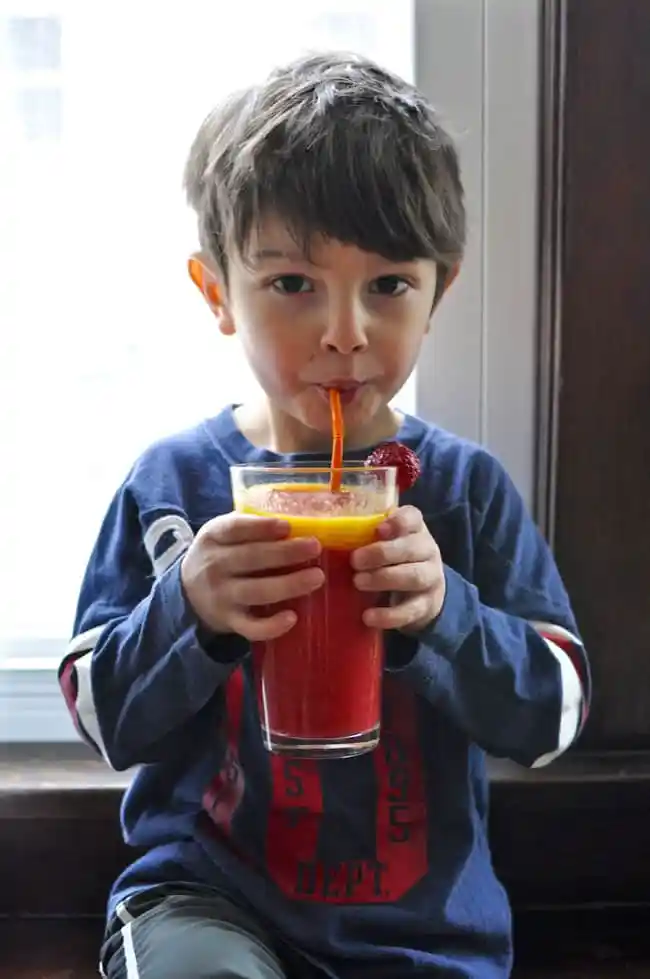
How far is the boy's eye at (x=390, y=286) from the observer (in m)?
1.03

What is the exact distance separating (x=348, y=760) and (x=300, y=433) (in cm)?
33

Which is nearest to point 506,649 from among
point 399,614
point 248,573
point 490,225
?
point 399,614

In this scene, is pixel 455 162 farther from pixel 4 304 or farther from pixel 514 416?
pixel 4 304

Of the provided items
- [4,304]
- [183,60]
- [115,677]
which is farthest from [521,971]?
[183,60]

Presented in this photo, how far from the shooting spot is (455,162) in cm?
106

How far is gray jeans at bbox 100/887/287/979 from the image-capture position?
94 cm

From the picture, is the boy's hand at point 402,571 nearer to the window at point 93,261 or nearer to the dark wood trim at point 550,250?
the dark wood trim at point 550,250

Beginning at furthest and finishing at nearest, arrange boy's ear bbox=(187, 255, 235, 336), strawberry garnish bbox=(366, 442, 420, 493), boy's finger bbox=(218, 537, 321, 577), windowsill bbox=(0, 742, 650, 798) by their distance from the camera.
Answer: windowsill bbox=(0, 742, 650, 798)
boy's ear bbox=(187, 255, 235, 336)
strawberry garnish bbox=(366, 442, 420, 493)
boy's finger bbox=(218, 537, 321, 577)

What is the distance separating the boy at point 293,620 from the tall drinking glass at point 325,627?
0.02m

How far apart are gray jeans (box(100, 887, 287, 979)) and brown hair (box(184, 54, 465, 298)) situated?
60cm

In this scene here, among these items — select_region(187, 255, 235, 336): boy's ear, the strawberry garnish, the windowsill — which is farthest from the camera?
the windowsill

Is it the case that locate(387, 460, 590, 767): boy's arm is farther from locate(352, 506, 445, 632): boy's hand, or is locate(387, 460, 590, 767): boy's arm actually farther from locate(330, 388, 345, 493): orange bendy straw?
locate(330, 388, 345, 493): orange bendy straw

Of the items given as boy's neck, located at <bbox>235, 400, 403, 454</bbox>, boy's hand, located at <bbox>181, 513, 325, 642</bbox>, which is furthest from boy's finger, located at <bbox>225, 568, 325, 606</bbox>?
boy's neck, located at <bbox>235, 400, 403, 454</bbox>

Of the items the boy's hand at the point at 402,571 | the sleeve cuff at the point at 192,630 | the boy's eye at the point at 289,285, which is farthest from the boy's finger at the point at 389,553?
the boy's eye at the point at 289,285
